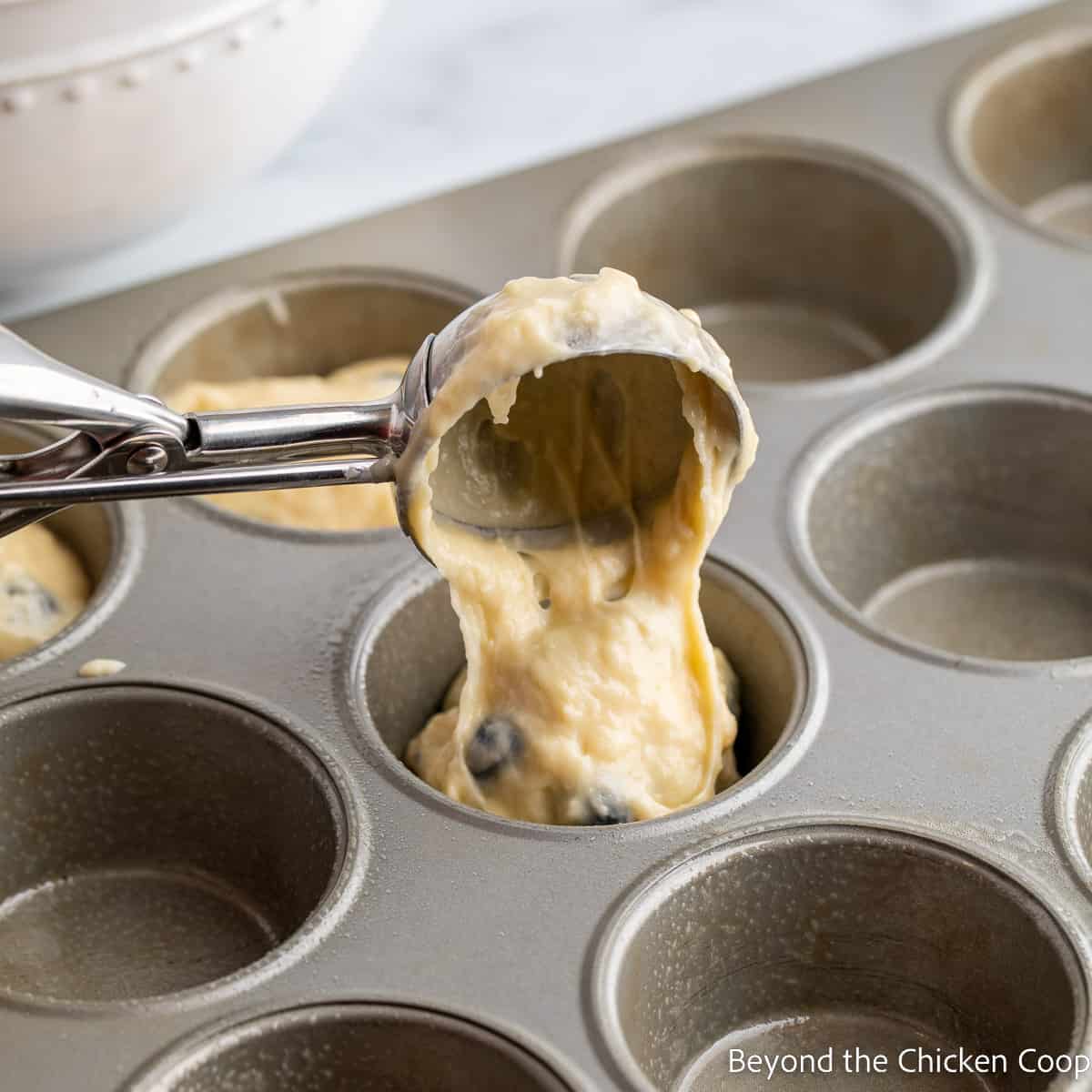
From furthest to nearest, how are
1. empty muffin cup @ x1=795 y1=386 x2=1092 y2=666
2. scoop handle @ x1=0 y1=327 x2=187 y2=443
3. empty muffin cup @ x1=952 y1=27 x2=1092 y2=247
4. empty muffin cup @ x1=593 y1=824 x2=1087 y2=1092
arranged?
empty muffin cup @ x1=952 y1=27 x2=1092 y2=247 < empty muffin cup @ x1=795 y1=386 x2=1092 y2=666 < empty muffin cup @ x1=593 y1=824 x2=1087 y2=1092 < scoop handle @ x1=0 y1=327 x2=187 y2=443

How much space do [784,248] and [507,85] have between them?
0.44m

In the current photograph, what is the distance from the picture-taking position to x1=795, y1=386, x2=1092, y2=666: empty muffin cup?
5.86 feet

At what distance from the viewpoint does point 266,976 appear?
1238mm

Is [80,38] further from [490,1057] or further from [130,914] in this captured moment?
[490,1057]

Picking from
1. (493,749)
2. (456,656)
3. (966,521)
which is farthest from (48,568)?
(966,521)

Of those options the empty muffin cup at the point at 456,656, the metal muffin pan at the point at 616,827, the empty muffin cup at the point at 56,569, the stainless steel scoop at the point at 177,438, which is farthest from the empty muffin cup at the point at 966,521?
the empty muffin cup at the point at 56,569

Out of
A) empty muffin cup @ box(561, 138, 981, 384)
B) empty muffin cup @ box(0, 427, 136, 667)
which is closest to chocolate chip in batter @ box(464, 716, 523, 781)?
empty muffin cup @ box(0, 427, 136, 667)

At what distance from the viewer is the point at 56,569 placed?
1.68 meters

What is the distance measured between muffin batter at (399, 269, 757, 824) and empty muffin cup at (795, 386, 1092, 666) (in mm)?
335

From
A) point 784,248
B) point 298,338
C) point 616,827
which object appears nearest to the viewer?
point 616,827

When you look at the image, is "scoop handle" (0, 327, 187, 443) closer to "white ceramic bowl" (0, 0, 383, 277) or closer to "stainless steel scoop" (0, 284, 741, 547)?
"stainless steel scoop" (0, 284, 741, 547)

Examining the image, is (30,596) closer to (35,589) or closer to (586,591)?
(35,589)

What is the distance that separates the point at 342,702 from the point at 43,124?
570mm

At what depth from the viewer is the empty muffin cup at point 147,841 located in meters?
1.45
